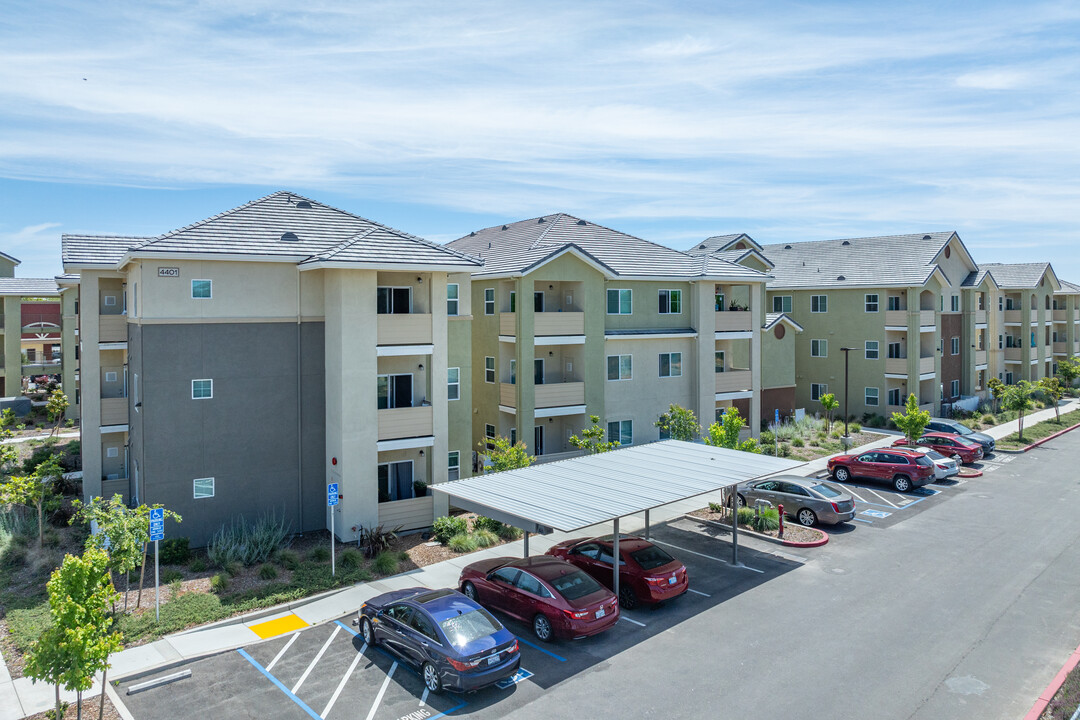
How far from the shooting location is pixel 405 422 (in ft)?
76.1

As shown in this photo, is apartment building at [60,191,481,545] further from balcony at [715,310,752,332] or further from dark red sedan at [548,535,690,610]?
balcony at [715,310,752,332]

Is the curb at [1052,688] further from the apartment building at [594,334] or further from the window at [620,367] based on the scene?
the window at [620,367]

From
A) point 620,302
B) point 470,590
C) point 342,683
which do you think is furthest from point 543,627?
point 620,302

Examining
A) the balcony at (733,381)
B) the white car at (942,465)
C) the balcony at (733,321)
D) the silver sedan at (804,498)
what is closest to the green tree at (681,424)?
the silver sedan at (804,498)

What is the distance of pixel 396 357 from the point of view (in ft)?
80.5

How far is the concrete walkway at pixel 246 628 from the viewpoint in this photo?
44.3 ft

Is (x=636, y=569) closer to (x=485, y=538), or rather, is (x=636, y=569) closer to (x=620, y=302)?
(x=485, y=538)

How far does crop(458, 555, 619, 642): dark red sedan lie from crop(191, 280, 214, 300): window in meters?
11.7

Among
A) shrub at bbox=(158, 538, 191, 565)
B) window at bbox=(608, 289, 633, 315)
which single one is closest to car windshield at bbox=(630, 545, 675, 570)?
shrub at bbox=(158, 538, 191, 565)

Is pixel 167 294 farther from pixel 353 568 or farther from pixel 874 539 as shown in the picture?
pixel 874 539

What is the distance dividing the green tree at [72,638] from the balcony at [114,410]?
57.2 feet

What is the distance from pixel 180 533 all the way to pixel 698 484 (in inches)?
585

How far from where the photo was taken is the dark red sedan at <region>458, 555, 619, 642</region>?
1527cm

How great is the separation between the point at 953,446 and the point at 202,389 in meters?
32.5
